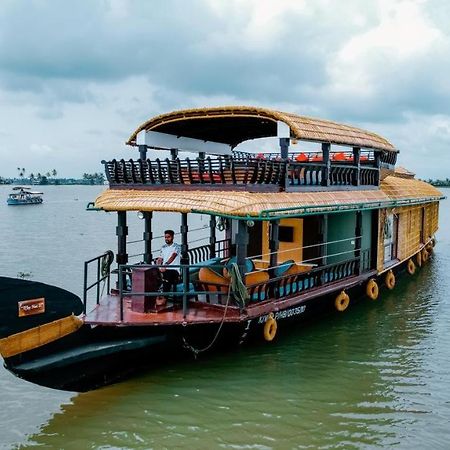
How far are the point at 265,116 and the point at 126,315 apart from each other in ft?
12.2

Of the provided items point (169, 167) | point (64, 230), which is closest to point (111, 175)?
point (169, 167)

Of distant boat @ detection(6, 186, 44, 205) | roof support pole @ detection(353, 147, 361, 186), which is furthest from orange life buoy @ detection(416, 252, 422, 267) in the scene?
distant boat @ detection(6, 186, 44, 205)

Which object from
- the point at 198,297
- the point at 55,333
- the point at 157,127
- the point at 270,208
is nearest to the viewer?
the point at 55,333

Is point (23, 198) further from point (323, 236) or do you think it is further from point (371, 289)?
point (323, 236)

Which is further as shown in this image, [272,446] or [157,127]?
[157,127]

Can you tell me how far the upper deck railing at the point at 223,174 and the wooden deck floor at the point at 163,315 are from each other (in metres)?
1.75

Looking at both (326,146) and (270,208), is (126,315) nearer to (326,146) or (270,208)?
(270,208)

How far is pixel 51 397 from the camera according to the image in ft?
23.1

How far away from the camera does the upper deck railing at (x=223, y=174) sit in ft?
25.4

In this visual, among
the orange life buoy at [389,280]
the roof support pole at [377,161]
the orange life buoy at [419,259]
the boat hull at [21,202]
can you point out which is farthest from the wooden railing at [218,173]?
the boat hull at [21,202]

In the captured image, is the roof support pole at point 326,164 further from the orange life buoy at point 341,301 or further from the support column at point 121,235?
the support column at point 121,235

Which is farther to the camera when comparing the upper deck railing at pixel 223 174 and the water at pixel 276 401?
the upper deck railing at pixel 223 174

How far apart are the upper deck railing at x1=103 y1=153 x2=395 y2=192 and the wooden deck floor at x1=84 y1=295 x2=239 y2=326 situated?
5.73 feet

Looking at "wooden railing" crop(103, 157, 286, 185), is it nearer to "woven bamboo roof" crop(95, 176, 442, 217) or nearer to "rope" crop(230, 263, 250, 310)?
"woven bamboo roof" crop(95, 176, 442, 217)
